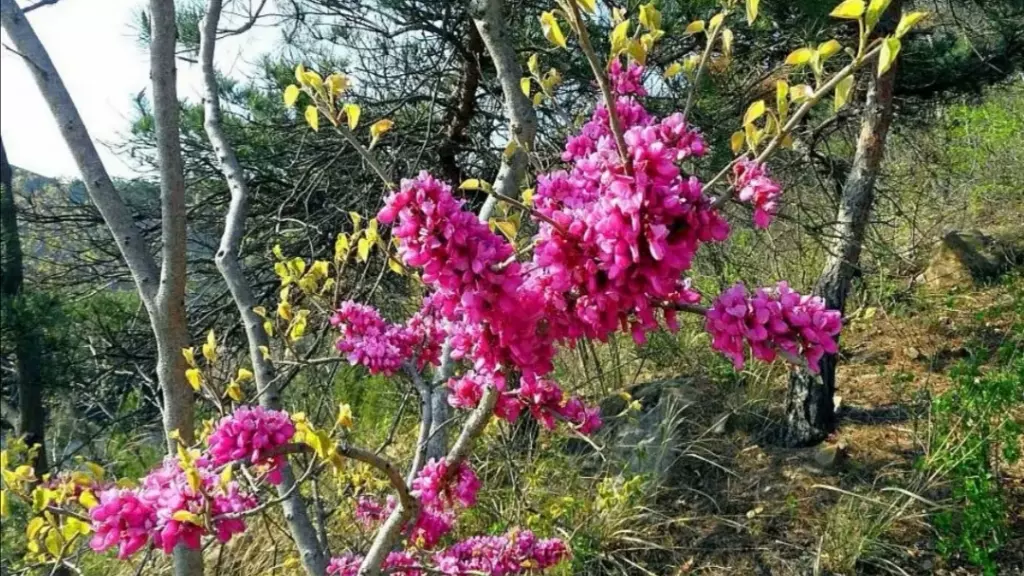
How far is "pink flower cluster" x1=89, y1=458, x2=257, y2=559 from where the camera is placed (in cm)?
115

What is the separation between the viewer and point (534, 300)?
1.13 metres

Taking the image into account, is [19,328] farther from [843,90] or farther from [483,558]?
[843,90]

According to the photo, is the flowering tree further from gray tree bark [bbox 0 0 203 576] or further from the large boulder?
the large boulder

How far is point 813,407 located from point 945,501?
2.54ft

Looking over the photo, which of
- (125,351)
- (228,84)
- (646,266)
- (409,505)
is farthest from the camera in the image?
(228,84)

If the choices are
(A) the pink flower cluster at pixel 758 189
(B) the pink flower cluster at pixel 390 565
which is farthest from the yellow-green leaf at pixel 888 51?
(B) the pink flower cluster at pixel 390 565

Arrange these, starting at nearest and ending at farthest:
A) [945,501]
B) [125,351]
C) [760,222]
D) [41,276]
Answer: [760,222]
[945,501]
[125,351]
[41,276]

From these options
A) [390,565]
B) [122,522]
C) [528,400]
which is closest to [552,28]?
[528,400]

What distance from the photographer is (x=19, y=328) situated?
374cm

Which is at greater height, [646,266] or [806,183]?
[806,183]

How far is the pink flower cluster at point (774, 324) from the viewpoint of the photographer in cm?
109

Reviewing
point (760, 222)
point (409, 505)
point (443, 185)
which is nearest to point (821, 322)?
point (760, 222)

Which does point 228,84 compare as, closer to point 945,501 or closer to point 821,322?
point 821,322

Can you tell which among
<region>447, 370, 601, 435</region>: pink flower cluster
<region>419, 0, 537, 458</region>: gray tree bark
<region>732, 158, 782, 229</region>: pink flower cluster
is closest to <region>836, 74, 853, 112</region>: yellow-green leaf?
<region>732, 158, 782, 229</region>: pink flower cluster
